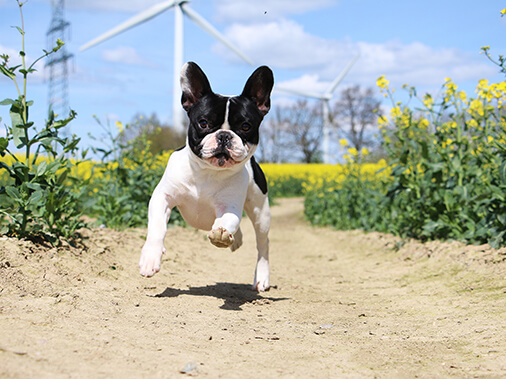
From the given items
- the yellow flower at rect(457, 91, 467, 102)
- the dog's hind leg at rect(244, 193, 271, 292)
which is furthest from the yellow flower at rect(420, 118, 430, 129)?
the dog's hind leg at rect(244, 193, 271, 292)

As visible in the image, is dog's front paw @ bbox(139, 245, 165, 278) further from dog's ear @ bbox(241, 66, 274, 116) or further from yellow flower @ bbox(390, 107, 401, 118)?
yellow flower @ bbox(390, 107, 401, 118)

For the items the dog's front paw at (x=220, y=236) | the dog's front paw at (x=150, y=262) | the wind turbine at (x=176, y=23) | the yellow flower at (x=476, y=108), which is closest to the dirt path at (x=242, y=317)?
the dog's front paw at (x=150, y=262)

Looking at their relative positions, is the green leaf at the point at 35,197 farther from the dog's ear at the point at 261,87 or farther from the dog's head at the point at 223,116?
the dog's ear at the point at 261,87

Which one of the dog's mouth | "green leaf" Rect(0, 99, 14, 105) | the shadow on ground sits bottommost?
the shadow on ground

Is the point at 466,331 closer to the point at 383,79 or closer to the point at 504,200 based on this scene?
the point at 504,200

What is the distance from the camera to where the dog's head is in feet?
12.4

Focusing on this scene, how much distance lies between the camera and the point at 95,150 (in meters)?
7.53

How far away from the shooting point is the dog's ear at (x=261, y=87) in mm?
4195

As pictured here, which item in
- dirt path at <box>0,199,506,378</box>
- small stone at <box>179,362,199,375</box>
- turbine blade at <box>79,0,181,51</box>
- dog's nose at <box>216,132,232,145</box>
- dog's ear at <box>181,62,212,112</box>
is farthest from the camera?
turbine blade at <box>79,0,181,51</box>

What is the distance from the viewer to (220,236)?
357cm

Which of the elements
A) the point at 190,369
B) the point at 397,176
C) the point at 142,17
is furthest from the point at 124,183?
the point at 142,17

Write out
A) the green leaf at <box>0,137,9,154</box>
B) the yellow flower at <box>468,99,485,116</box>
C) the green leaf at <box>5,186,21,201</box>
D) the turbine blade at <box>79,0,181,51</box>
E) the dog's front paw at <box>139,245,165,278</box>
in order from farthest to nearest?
1. the turbine blade at <box>79,0,181,51</box>
2. the yellow flower at <box>468,99,485,116</box>
3. the green leaf at <box>5,186,21,201</box>
4. the green leaf at <box>0,137,9,154</box>
5. the dog's front paw at <box>139,245,165,278</box>

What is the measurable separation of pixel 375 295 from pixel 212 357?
3025 millimetres

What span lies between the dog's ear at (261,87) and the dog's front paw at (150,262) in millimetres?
1471
